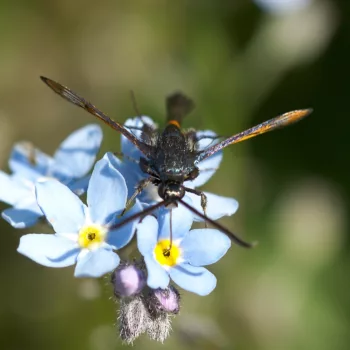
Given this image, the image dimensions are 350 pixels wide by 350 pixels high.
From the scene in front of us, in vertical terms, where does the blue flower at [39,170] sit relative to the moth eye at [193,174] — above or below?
below

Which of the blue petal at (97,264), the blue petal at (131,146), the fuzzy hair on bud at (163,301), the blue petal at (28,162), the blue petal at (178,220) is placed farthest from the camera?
the blue petal at (28,162)

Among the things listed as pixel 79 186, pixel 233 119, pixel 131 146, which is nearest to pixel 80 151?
pixel 79 186

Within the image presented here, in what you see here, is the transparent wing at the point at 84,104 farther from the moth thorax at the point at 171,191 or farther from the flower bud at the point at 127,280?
the flower bud at the point at 127,280

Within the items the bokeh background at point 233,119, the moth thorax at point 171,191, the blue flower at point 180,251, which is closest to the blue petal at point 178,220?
the blue flower at point 180,251

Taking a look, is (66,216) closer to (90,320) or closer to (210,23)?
(90,320)

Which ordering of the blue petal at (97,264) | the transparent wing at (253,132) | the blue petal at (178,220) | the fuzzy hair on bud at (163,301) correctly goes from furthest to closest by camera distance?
1. the transparent wing at (253,132)
2. the blue petal at (178,220)
3. the fuzzy hair on bud at (163,301)
4. the blue petal at (97,264)

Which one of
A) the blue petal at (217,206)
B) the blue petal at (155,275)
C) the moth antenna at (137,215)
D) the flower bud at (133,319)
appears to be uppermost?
the blue petal at (217,206)

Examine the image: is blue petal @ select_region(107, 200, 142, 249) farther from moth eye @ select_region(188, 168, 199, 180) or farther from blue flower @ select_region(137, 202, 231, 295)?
moth eye @ select_region(188, 168, 199, 180)

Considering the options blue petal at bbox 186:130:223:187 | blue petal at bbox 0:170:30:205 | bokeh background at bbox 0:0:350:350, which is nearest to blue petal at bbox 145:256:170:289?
blue petal at bbox 186:130:223:187
